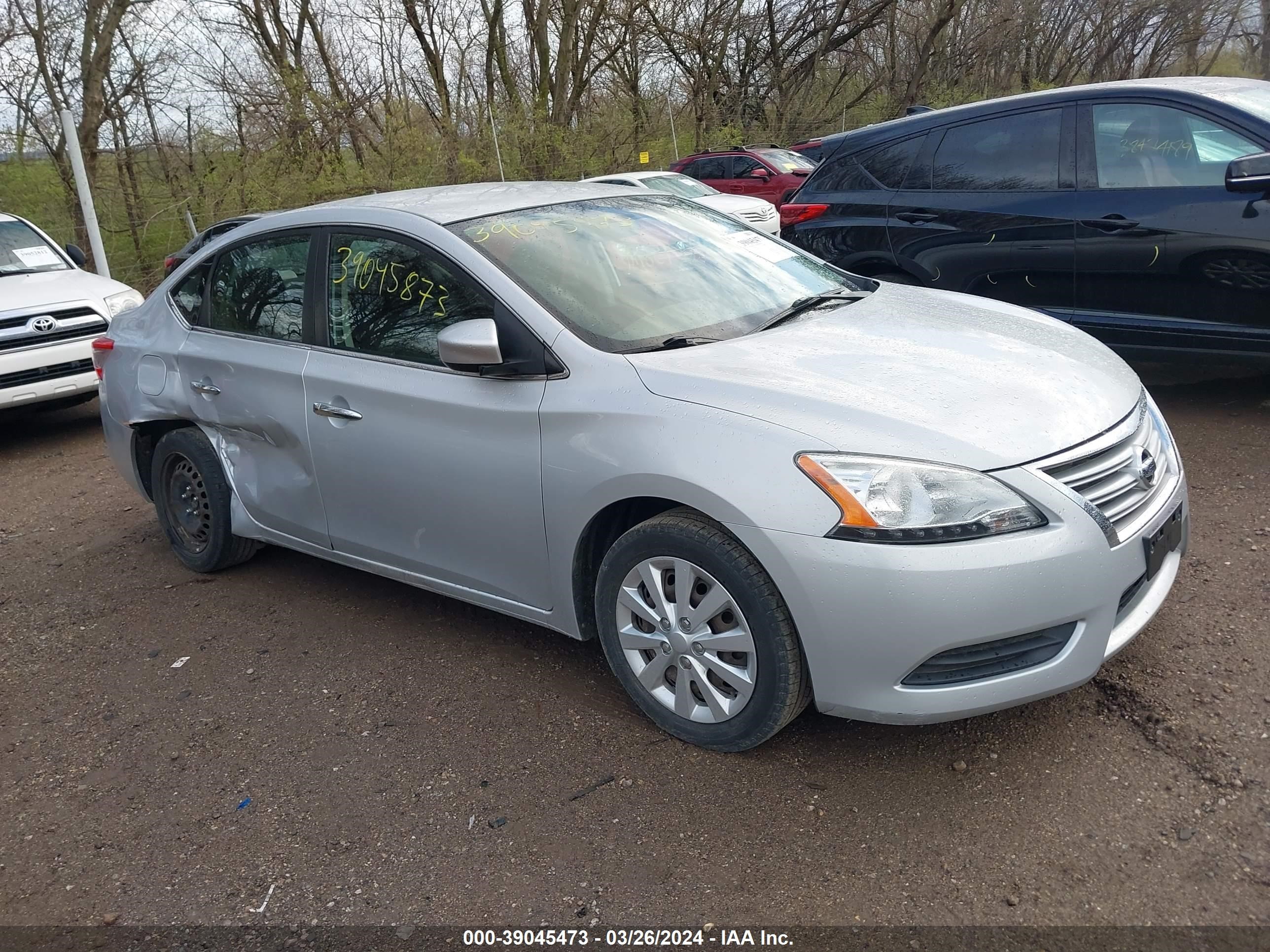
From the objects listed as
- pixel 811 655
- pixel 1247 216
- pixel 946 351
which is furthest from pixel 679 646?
pixel 1247 216

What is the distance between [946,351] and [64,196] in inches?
714

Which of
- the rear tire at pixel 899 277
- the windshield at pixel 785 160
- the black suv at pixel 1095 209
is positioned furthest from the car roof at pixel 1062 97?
the windshield at pixel 785 160

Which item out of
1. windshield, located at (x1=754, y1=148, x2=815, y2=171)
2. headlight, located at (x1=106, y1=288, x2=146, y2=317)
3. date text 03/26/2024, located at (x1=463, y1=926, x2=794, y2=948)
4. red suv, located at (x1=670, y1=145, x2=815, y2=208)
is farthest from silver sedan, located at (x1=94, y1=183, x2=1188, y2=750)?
windshield, located at (x1=754, y1=148, x2=815, y2=171)

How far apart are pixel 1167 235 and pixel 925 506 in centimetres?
348

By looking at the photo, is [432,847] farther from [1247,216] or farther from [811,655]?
[1247,216]

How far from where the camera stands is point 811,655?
106 inches

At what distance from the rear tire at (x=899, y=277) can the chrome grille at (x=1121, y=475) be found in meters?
3.20

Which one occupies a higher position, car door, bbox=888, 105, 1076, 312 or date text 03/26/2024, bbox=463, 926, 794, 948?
car door, bbox=888, 105, 1076, 312

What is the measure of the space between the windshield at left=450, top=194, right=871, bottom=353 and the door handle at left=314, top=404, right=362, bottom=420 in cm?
76

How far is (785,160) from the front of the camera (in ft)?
62.4

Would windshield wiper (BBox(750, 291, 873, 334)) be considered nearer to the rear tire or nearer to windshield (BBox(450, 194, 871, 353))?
windshield (BBox(450, 194, 871, 353))

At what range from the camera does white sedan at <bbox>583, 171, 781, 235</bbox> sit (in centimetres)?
1207

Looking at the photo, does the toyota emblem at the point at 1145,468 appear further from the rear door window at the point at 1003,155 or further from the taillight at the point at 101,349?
the taillight at the point at 101,349

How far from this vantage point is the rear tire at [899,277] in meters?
6.17
